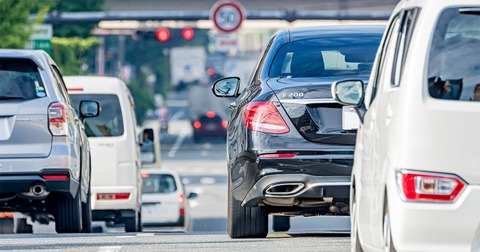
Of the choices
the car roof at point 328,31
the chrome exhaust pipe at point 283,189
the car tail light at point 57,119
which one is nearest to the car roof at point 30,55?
the car tail light at point 57,119

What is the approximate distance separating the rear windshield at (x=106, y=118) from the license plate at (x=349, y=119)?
9.46m

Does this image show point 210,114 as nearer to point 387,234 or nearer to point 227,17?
point 227,17

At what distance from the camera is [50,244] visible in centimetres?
1278

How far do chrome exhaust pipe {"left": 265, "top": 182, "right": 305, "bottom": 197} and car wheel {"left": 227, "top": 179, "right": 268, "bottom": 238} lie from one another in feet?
1.98

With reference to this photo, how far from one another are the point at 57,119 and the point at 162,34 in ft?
134

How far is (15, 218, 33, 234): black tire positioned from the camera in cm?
2019

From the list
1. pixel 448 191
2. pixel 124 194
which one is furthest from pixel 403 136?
pixel 124 194

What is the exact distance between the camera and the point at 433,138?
775 cm

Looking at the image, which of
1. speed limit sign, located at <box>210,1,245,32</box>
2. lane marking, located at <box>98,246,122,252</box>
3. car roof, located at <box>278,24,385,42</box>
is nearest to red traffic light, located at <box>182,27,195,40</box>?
speed limit sign, located at <box>210,1,245,32</box>

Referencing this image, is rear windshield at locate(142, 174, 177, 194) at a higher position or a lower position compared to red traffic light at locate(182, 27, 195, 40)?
lower

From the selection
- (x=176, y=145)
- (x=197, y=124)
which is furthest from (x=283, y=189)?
(x=176, y=145)

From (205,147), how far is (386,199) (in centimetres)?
7495

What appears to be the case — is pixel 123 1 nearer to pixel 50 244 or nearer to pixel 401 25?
pixel 50 244

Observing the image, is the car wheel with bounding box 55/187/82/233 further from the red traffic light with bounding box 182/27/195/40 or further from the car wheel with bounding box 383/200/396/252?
the red traffic light with bounding box 182/27/195/40
